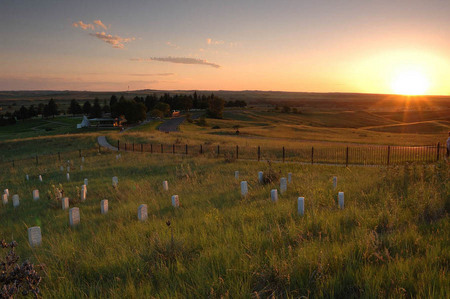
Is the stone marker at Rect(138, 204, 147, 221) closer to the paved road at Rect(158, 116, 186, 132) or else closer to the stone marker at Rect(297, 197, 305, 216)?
the stone marker at Rect(297, 197, 305, 216)

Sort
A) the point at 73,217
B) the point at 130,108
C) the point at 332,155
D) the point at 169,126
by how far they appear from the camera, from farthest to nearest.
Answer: the point at 130,108
the point at 169,126
the point at 332,155
the point at 73,217

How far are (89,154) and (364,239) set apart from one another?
1208 inches

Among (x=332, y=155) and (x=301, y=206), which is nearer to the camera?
(x=301, y=206)

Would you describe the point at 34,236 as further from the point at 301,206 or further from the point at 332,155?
the point at 332,155

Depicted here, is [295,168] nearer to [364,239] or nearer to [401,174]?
[401,174]

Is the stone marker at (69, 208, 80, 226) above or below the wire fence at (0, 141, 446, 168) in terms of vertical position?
above

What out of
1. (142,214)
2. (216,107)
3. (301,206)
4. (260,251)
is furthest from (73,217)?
(216,107)

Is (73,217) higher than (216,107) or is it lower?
lower

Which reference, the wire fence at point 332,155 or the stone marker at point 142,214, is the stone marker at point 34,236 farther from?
the wire fence at point 332,155

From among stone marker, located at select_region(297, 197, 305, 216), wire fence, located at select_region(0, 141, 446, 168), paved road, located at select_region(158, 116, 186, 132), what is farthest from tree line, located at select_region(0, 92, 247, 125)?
stone marker, located at select_region(297, 197, 305, 216)

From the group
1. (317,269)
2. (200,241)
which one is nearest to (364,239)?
(317,269)

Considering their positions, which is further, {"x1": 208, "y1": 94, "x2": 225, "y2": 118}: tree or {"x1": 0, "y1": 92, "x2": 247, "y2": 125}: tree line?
{"x1": 208, "y1": 94, "x2": 225, "y2": 118}: tree

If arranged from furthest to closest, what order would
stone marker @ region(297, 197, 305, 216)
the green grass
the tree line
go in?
the tree line → stone marker @ region(297, 197, 305, 216) → the green grass

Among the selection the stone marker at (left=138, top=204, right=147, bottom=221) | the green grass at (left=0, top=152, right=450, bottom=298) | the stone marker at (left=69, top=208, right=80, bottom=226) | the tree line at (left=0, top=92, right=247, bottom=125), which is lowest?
the stone marker at (left=69, top=208, right=80, bottom=226)
